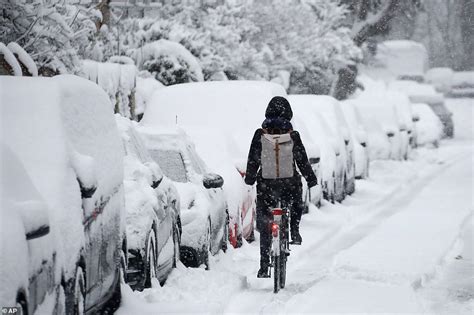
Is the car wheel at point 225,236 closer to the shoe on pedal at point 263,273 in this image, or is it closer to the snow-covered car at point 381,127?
the shoe on pedal at point 263,273

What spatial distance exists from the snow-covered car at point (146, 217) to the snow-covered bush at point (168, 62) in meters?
13.0

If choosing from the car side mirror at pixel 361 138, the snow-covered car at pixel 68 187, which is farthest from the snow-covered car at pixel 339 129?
the snow-covered car at pixel 68 187

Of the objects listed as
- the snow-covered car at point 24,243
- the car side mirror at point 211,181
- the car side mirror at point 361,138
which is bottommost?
the car side mirror at point 361,138

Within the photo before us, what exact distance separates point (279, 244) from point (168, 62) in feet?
45.8

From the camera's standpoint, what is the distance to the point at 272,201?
10844mm

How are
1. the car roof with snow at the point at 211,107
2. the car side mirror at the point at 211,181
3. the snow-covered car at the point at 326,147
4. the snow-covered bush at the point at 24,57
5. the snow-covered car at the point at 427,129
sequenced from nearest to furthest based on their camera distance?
the car side mirror at the point at 211,181 → the snow-covered bush at the point at 24,57 → the car roof with snow at the point at 211,107 → the snow-covered car at the point at 326,147 → the snow-covered car at the point at 427,129

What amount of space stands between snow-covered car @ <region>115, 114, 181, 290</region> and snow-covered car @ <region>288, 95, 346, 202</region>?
8.22 meters

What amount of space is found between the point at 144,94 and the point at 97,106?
13.6 meters

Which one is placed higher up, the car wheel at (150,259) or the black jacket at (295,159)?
the black jacket at (295,159)

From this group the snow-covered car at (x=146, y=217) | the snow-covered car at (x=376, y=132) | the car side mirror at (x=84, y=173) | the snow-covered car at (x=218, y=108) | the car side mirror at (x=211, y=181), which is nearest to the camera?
the car side mirror at (x=84, y=173)

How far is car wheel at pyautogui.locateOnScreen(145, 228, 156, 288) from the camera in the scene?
968 centimetres

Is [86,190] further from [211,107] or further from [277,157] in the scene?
[211,107]

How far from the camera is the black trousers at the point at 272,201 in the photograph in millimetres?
10781

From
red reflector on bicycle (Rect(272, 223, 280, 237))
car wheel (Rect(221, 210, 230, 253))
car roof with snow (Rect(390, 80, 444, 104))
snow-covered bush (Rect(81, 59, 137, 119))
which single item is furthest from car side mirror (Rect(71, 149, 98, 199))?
car roof with snow (Rect(390, 80, 444, 104))
